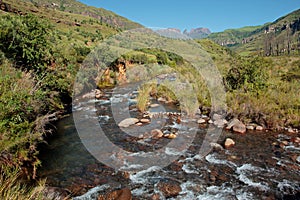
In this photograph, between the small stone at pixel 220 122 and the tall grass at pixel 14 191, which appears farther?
the small stone at pixel 220 122

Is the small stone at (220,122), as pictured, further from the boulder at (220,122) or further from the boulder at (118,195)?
the boulder at (118,195)

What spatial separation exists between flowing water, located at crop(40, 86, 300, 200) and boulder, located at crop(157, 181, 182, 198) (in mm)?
56

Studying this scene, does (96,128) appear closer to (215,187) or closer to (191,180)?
(191,180)

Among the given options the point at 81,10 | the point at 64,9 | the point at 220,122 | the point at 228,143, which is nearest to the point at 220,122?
the point at 220,122

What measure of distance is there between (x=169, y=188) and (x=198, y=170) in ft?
4.86

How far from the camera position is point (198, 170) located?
7180 mm

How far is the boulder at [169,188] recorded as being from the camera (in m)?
5.89

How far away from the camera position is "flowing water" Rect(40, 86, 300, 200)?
600 cm

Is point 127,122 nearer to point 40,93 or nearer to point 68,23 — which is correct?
point 40,93

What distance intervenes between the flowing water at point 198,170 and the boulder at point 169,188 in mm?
56

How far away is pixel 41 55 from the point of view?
12.1m

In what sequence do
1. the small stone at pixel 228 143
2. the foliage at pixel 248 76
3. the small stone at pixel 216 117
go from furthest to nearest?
the foliage at pixel 248 76 → the small stone at pixel 216 117 → the small stone at pixel 228 143

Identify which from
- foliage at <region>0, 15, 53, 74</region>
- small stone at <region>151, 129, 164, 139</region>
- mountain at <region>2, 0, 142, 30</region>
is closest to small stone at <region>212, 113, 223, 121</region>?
small stone at <region>151, 129, 164, 139</region>

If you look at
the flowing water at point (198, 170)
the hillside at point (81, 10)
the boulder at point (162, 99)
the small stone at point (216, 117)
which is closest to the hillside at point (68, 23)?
the boulder at point (162, 99)
